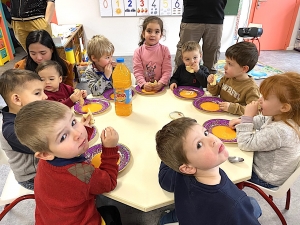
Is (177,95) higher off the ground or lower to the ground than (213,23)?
lower

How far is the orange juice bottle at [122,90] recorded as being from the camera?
1.42 meters

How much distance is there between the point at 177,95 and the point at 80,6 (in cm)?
378

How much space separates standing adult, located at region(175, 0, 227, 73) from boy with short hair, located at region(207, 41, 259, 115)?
121cm

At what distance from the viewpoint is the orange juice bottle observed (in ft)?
4.65

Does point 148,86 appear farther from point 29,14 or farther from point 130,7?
point 130,7

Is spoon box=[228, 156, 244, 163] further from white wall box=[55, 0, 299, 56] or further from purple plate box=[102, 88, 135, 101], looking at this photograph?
white wall box=[55, 0, 299, 56]

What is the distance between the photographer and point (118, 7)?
15.2 feet

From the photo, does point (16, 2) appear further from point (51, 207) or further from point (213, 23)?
point (51, 207)

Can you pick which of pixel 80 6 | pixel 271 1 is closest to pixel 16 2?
pixel 80 6

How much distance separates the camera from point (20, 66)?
2.07 m

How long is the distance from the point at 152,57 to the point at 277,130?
1316 mm

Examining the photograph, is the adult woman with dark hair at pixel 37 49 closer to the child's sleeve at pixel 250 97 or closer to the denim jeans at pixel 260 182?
the child's sleeve at pixel 250 97

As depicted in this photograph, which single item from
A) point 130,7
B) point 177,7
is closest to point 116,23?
point 130,7

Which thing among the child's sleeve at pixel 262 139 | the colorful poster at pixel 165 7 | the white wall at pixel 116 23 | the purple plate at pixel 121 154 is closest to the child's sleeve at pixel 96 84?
the purple plate at pixel 121 154
